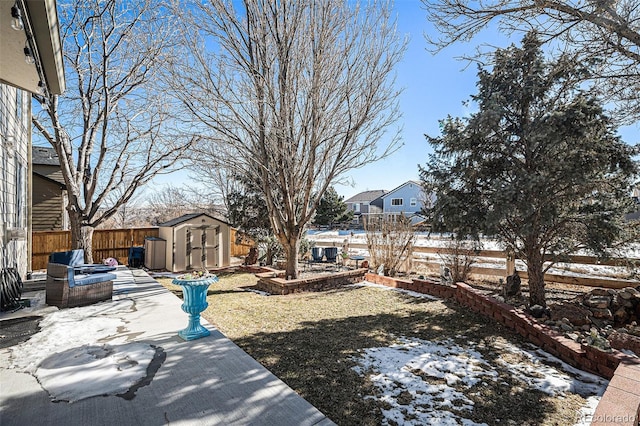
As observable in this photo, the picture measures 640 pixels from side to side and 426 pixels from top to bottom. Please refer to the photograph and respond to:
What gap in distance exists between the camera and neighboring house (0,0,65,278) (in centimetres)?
284

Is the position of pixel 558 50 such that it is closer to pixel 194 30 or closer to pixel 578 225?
pixel 578 225

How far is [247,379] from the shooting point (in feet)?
9.47

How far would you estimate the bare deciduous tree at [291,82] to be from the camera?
6.80 meters

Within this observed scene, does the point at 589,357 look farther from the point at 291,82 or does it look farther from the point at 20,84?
the point at 20,84

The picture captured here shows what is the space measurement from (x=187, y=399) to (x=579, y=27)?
599 cm

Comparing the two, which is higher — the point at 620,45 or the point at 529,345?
the point at 620,45

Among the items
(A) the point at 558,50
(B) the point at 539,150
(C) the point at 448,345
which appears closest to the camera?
(C) the point at 448,345

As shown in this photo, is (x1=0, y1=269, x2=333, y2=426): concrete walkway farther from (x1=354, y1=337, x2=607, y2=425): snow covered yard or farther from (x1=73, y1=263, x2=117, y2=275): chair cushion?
(x1=73, y1=263, x2=117, y2=275): chair cushion

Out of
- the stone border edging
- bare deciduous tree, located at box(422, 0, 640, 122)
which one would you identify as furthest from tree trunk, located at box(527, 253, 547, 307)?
bare deciduous tree, located at box(422, 0, 640, 122)

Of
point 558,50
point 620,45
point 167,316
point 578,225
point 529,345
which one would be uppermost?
point 558,50

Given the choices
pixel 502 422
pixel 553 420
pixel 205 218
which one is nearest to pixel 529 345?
pixel 553 420

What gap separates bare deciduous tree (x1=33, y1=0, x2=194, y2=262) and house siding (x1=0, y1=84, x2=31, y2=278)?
477 mm

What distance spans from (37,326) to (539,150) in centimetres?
823

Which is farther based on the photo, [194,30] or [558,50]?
[194,30]
